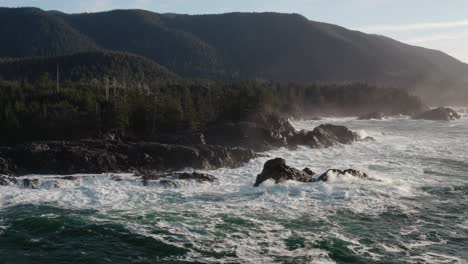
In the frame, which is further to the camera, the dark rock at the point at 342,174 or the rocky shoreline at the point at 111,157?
the rocky shoreline at the point at 111,157

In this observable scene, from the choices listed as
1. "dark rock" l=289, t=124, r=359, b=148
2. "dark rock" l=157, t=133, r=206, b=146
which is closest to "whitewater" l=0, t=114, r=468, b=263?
"dark rock" l=157, t=133, r=206, b=146

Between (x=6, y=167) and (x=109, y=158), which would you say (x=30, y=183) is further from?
(x=109, y=158)

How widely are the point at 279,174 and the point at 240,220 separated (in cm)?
1256

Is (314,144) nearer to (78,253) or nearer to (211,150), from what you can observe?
(211,150)

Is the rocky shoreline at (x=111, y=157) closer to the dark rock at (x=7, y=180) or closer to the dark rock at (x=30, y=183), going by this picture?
the dark rock at (x=7, y=180)

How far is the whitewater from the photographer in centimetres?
2978

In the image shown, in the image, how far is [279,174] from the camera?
47.6 meters

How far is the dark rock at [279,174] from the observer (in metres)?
47.4

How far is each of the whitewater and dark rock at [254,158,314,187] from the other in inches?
50.0

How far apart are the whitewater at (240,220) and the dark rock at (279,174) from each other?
1.27 meters

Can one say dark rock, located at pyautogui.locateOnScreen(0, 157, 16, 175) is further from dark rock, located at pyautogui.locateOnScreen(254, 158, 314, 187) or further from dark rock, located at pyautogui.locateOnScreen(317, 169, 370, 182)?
dark rock, located at pyautogui.locateOnScreen(317, 169, 370, 182)

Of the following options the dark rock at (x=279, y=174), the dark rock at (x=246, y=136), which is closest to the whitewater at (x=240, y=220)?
the dark rock at (x=279, y=174)

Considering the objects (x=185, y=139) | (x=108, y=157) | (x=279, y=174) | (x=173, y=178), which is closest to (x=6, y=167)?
(x=108, y=157)

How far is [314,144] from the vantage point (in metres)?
73.9
